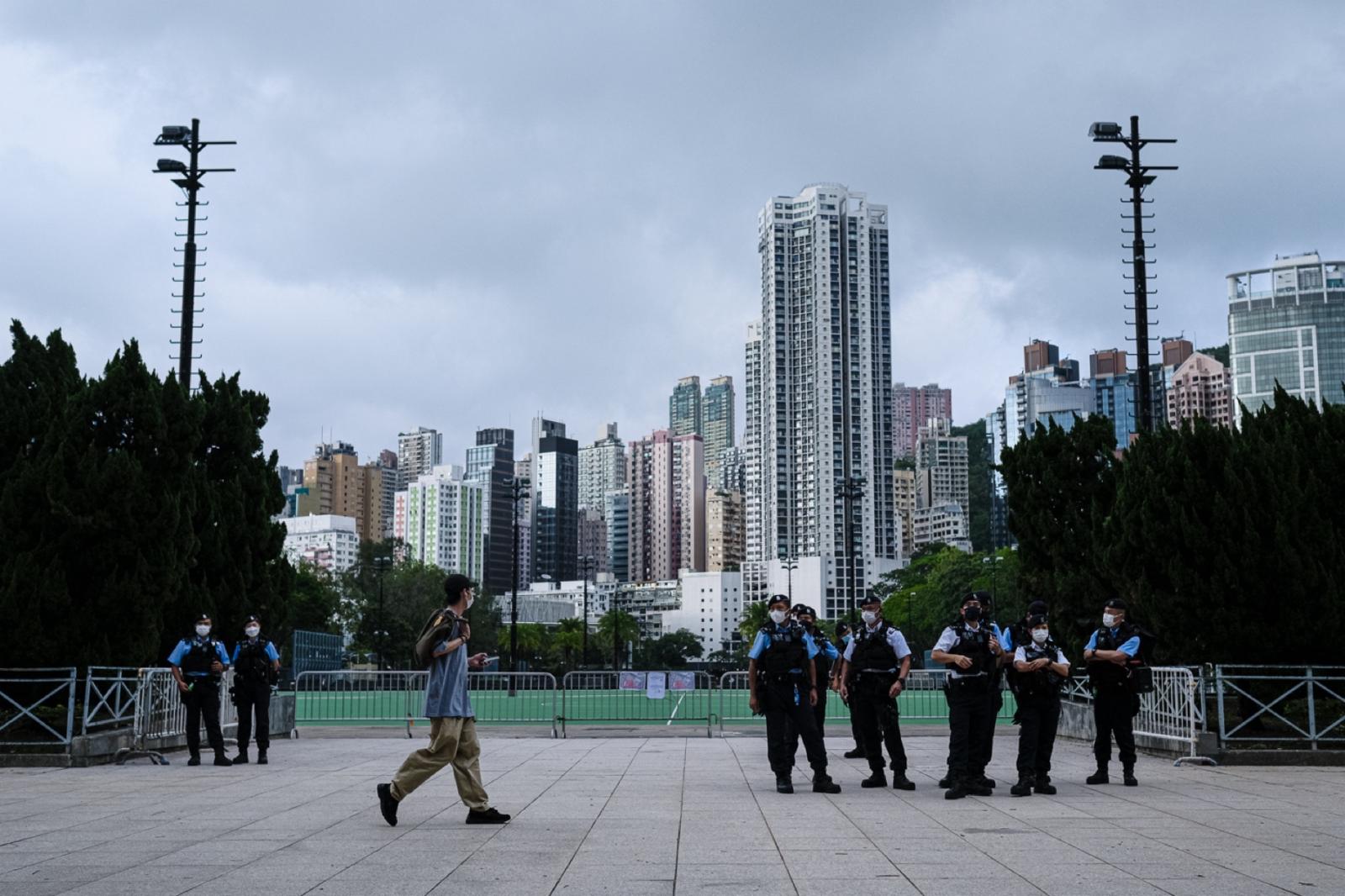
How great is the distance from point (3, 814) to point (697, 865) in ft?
20.5

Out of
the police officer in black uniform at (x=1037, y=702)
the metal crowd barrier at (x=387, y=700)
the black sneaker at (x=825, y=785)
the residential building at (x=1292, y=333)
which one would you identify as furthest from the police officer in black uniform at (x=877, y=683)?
the residential building at (x=1292, y=333)

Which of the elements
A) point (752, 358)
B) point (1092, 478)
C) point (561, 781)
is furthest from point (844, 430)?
point (561, 781)

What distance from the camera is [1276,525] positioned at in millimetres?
16656

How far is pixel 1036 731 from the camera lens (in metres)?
12.4

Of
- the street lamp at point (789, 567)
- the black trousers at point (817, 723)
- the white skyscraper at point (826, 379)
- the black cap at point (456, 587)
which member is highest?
the white skyscraper at point (826, 379)

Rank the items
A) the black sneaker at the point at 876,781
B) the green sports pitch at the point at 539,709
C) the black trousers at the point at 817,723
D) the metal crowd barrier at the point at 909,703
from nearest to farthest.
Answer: the black trousers at the point at 817,723 → the black sneaker at the point at 876,781 → the green sports pitch at the point at 539,709 → the metal crowd barrier at the point at 909,703

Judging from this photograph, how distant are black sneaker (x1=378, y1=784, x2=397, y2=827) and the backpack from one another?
0.91m

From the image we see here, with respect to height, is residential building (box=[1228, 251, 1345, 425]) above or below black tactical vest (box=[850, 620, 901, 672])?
above

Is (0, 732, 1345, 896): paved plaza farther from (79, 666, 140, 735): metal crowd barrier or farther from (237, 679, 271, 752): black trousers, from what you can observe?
(237, 679, 271, 752): black trousers

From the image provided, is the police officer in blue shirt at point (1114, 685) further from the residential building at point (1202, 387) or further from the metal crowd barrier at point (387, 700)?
the residential building at point (1202, 387)

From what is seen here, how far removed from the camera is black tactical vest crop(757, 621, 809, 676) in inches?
484

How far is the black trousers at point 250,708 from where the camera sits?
16406mm

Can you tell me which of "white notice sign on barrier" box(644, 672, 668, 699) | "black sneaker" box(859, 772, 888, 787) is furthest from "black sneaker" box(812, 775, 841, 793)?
"white notice sign on barrier" box(644, 672, 668, 699)

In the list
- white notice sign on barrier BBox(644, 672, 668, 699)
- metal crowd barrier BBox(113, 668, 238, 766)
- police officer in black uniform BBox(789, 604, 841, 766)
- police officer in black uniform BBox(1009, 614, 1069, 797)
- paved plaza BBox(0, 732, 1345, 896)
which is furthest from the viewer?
white notice sign on barrier BBox(644, 672, 668, 699)
